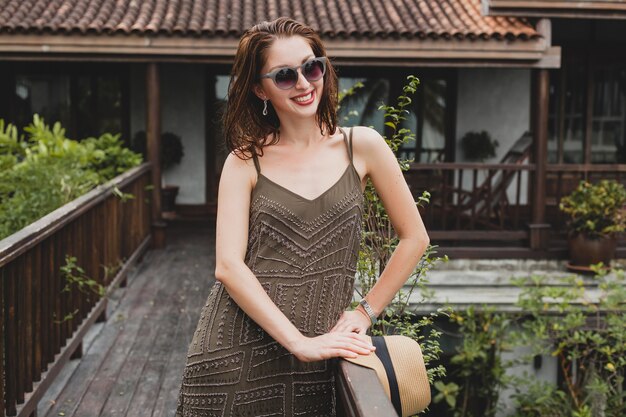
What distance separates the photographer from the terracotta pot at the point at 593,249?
9266 millimetres

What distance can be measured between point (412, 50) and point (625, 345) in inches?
171

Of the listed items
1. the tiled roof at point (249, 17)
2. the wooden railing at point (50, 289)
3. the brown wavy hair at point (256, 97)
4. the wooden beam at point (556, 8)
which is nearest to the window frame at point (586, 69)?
the wooden beam at point (556, 8)

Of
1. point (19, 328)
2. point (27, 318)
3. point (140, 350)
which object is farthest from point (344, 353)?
point (140, 350)

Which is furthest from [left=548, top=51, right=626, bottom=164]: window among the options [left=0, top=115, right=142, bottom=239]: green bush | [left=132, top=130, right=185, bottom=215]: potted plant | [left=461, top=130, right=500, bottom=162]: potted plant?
[left=0, top=115, right=142, bottom=239]: green bush

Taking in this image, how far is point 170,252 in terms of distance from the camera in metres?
9.79

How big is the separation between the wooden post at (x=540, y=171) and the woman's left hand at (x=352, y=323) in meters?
8.01

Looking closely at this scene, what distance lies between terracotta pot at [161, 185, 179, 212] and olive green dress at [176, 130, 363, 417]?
1011 centimetres

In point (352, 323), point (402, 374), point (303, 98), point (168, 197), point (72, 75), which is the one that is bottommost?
point (168, 197)

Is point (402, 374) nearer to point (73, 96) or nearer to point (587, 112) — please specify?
point (587, 112)

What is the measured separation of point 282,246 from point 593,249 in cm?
792

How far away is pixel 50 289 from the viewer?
4574mm

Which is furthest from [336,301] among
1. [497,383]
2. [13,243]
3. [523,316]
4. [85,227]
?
[523,316]

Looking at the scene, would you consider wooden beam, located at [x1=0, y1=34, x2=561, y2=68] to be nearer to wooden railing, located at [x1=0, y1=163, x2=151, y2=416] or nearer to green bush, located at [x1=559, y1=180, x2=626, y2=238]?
green bush, located at [x1=559, y1=180, x2=626, y2=238]

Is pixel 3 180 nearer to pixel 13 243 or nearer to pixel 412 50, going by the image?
pixel 13 243
